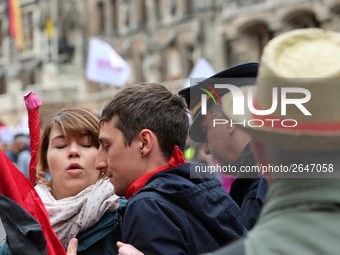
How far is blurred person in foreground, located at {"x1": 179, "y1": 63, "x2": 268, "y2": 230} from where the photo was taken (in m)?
2.12

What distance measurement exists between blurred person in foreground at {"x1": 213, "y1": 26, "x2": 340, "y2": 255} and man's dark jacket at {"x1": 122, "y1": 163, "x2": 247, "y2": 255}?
0.55 meters

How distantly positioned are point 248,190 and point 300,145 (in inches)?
48.1

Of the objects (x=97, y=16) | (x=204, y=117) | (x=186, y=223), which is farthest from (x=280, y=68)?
(x=97, y=16)

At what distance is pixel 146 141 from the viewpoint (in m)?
1.76

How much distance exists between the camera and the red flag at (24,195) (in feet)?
5.65

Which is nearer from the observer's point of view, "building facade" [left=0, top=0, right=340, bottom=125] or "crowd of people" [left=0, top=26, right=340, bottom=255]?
"crowd of people" [left=0, top=26, right=340, bottom=255]

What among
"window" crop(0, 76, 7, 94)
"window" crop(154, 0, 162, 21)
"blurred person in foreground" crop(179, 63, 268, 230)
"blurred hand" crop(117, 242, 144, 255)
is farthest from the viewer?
"window" crop(0, 76, 7, 94)

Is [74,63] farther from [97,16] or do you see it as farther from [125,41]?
[125,41]

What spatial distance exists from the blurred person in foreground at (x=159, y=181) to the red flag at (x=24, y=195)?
0.29 m

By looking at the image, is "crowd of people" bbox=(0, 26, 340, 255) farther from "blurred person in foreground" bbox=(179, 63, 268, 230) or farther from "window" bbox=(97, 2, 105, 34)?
"window" bbox=(97, 2, 105, 34)

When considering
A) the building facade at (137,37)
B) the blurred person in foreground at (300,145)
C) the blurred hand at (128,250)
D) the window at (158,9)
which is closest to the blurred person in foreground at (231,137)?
the blurred hand at (128,250)

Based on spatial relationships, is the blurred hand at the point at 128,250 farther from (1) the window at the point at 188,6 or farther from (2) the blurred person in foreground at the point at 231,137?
(1) the window at the point at 188,6

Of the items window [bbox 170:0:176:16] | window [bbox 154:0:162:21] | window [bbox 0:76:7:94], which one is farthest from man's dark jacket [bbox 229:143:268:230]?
window [bbox 0:76:7:94]

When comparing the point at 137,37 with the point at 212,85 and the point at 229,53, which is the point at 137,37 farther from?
the point at 212,85
